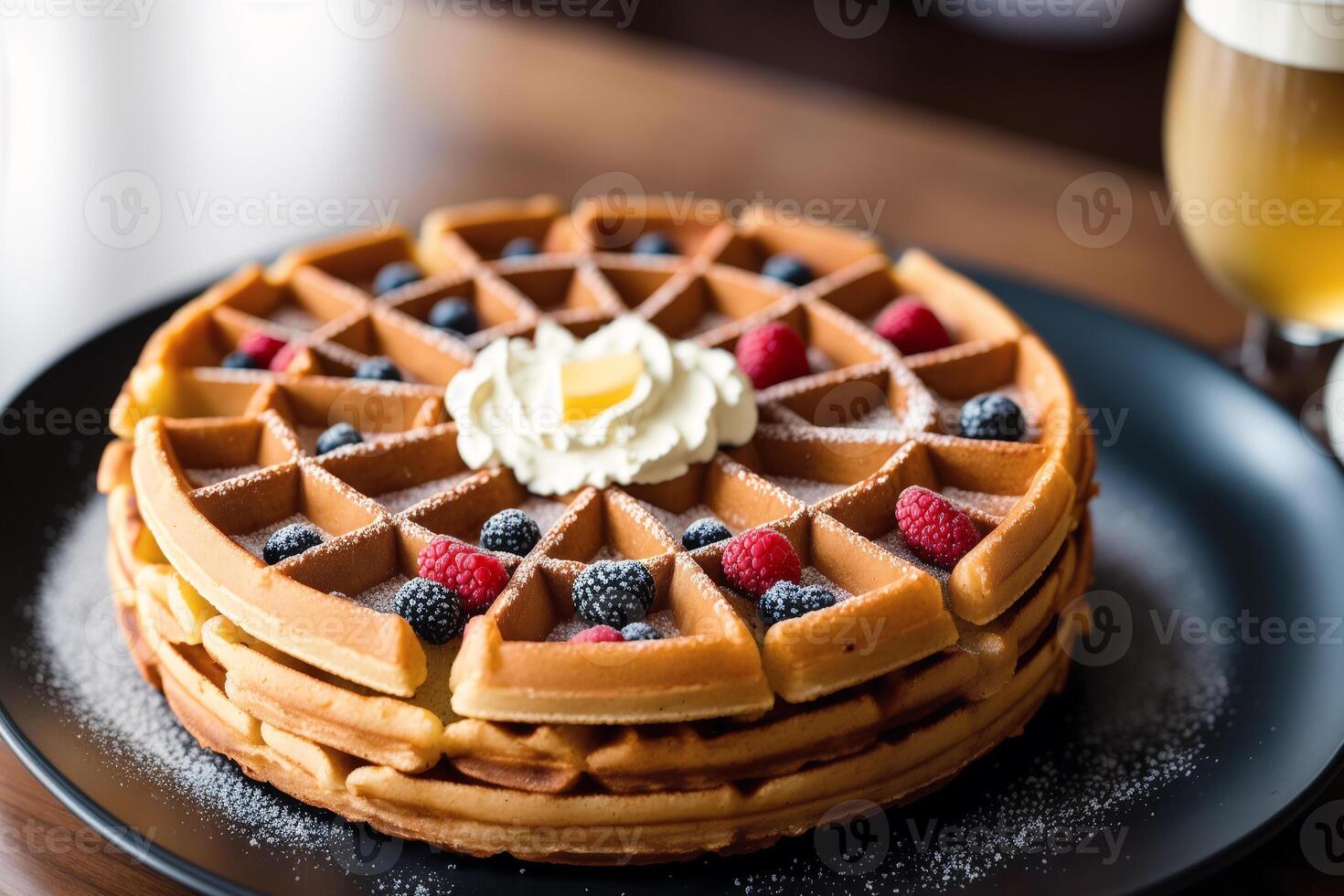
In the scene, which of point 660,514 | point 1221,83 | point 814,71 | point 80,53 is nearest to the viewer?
point 660,514

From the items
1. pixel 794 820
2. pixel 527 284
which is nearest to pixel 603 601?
pixel 794 820

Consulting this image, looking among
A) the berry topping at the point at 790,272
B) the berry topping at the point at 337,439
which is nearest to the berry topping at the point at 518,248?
the berry topping at the point at 790,272

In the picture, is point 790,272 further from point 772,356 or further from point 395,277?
point 395,277

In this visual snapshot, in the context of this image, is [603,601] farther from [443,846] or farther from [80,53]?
[80,53]

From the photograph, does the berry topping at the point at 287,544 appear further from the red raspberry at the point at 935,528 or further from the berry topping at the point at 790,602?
the red raspberry at the point at 935,528

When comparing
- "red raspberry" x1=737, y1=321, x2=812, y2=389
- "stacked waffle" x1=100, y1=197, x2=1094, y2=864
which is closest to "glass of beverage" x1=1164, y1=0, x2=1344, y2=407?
"stacked waffle" x1=100, y1=197, x2=1094, y2=864
